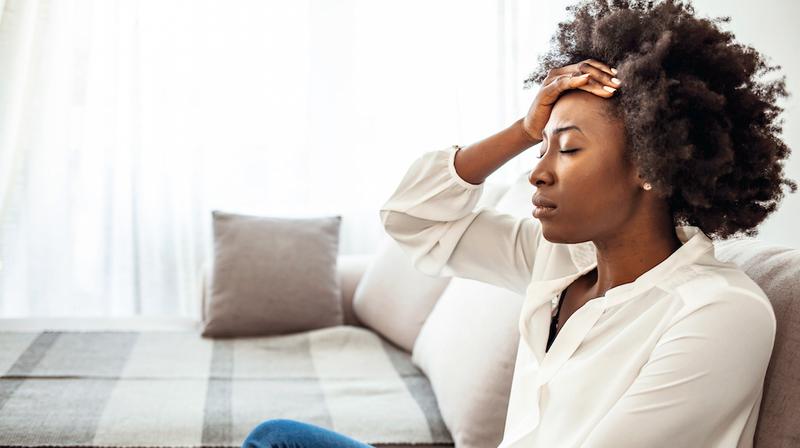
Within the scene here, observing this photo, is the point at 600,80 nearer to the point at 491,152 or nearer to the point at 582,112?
the point at 582,112

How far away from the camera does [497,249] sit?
5.16ft

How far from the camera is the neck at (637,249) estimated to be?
1.25 m

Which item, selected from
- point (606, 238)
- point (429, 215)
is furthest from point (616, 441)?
point (429, 215)

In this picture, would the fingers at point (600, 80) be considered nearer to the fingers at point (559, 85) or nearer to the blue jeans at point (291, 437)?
the fingers at point (559, 85)

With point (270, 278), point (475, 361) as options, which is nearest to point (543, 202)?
point (475, 361)

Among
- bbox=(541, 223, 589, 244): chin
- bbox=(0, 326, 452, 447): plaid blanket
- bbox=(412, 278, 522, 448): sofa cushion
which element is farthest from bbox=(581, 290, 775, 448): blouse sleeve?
bbox=(0, 326, 452, 447): plaid blanket

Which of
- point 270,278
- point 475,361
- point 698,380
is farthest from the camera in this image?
point 270,278

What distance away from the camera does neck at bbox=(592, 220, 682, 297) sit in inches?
49.0

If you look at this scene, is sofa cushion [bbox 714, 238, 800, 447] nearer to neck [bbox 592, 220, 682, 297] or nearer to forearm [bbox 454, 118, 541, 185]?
neck [bbox 592, 220, 682, 297]

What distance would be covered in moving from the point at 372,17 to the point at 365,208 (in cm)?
69

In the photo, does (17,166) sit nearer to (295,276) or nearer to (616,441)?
(295,276)

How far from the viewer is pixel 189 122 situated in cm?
330

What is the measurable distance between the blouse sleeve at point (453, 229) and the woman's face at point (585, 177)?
300mm

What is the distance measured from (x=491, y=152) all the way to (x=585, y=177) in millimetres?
320
